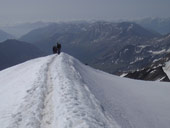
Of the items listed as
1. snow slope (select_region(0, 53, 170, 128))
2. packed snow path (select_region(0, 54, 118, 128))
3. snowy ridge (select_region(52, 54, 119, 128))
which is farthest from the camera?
snow slope (select_region(0, 53, 170, 128))

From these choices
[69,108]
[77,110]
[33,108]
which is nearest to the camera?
[77,110]

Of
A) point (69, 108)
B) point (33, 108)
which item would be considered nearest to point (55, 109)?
point (69, 108)

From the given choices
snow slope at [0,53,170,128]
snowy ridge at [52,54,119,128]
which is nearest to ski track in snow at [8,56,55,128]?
snow slope at [0,53,170,128]

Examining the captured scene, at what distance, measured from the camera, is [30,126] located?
1272 cm

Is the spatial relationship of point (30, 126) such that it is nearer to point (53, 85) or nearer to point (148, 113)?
point (53, 85)

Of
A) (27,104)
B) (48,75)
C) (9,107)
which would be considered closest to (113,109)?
(27,104)

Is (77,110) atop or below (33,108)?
atop

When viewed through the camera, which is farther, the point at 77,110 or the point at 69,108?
the point at 69,108

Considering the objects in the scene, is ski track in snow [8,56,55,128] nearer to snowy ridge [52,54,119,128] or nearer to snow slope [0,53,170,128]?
snow slope [0,53,170,128]

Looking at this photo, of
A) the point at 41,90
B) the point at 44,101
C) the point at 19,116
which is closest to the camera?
the point at 19,116

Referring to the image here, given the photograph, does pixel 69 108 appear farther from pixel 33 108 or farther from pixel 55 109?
pixel 33 108

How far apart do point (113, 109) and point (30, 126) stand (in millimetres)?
7253

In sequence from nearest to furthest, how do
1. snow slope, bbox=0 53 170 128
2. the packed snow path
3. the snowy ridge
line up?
the snowy ridge → the packed snow path → snow slope, bbox=0 53 170 128

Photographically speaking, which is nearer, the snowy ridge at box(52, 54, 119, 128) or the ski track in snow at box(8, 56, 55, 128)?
the snowy ridge at box(52, 54, 119, 128)
